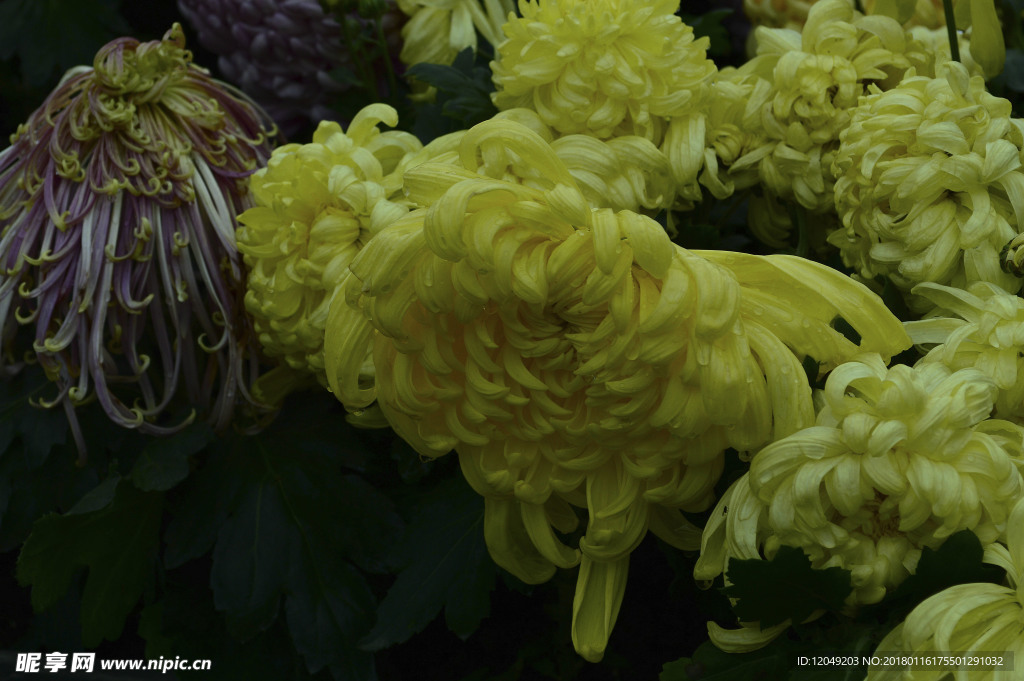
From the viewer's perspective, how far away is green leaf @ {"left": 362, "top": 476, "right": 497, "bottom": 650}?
635 millimetres

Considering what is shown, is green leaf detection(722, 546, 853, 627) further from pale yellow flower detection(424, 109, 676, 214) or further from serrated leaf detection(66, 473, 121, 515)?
serrated leaf detection(66, 473, 121, 515)

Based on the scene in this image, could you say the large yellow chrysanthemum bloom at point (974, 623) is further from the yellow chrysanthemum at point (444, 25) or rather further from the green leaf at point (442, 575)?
the yellow chrysanthemum at point (444, 25)

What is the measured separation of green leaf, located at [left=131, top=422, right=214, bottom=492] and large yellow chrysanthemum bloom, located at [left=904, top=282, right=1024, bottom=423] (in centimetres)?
52

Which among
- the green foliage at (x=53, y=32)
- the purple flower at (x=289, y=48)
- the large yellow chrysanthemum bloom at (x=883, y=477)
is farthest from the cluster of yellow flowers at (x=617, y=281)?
the green foliage at (x=53, y=32)

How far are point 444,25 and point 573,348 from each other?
1.62 feet

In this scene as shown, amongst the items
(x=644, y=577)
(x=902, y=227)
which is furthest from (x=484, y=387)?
(x=644, y=577)

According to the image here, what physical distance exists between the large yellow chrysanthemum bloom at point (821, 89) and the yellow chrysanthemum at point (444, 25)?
307mm

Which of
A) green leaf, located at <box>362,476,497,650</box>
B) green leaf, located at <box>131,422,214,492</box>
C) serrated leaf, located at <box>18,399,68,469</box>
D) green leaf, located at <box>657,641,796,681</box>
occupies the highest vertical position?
serrated leaf, located at <box>18,399,68,469</box>

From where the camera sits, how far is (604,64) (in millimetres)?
582

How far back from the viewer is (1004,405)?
498 mm

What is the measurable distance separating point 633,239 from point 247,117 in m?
0.48

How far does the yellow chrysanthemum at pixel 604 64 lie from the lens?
0.59 metres

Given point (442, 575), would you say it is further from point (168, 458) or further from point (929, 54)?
point (929, 54)

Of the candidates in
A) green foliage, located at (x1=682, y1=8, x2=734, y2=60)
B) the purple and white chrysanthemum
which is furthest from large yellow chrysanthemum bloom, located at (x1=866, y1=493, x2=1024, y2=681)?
green foliage, located at (x1=682, y1=8, x2=734, y2=60)
